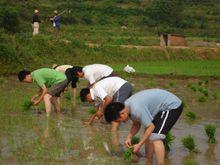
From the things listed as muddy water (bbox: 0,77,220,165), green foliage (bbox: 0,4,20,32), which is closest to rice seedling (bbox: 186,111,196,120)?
muddy water (bbox: 0,77,220,165)

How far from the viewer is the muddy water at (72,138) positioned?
7.79 m

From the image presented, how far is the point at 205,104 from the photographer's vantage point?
15273 millimetres

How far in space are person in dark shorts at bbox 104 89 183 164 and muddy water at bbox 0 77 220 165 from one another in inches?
33.4

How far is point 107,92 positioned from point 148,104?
2678 millimetres

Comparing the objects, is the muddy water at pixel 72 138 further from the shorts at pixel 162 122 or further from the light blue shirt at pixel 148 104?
the light blue shirt at pixel 148 104

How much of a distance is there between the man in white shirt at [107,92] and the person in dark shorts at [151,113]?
1.87m

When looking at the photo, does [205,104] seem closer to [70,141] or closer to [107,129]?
[107,129]

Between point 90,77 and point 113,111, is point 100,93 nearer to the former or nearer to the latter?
point 90,77

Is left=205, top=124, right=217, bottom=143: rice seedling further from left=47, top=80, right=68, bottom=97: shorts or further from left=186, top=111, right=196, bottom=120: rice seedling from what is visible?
left=47, top=80, right=68, bottom=97: shorts

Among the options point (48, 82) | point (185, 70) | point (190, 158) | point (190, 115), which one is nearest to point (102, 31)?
point (185, 70)

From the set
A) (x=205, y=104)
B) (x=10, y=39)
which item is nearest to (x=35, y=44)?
(x=10, y=39)

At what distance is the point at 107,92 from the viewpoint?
9352 millimetres

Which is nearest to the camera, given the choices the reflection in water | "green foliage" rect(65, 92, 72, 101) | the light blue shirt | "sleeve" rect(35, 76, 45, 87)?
the light blue shirt

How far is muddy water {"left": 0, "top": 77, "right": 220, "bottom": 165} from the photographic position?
7789 millimetres
